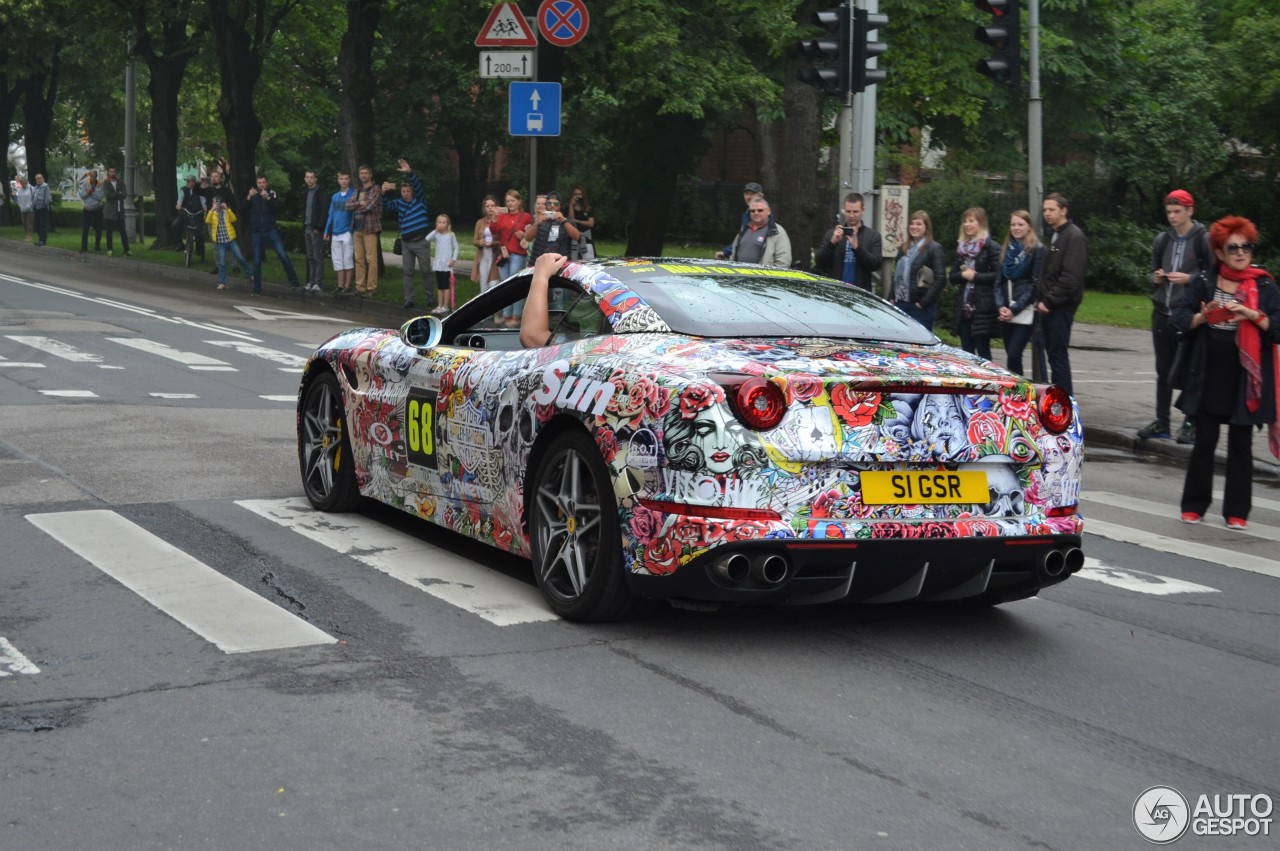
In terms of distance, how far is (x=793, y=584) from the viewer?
6047 mm

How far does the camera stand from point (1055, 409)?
655 centimetres

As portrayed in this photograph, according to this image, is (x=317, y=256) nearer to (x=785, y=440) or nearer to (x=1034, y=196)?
(x=1034, y=196)

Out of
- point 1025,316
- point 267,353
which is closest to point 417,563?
point 1025,316

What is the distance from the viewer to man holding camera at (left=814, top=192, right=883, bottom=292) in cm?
1608

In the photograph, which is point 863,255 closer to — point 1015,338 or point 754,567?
point 1015,338

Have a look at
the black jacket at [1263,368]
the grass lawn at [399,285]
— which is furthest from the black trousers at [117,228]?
the black jacket at [1263,368]

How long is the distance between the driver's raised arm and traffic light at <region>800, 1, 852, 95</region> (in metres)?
9.34

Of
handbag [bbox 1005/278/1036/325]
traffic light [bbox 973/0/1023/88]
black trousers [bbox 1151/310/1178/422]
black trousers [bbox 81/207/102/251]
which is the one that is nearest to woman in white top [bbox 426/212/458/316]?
traffic light [bbox 973/0/1023/88]

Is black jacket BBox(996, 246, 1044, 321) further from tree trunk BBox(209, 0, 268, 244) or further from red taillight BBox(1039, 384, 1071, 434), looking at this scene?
tree trunk BBox(209, 0, 268, 244)

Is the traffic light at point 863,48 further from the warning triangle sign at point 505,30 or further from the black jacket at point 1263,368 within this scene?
the black jacket at point 1263,368

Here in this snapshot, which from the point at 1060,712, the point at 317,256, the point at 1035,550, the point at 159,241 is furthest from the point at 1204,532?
the point at 159,241

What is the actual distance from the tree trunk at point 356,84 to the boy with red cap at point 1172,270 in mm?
19126

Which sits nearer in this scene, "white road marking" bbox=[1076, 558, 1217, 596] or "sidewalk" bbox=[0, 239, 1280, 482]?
"white road marking" bbox=[1076, 558, 1217, 596]

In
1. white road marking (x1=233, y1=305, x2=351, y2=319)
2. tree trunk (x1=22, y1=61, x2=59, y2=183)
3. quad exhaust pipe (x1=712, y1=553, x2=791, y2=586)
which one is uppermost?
tree trunk (x1=22, y1=61, x2=59, y2=183)
